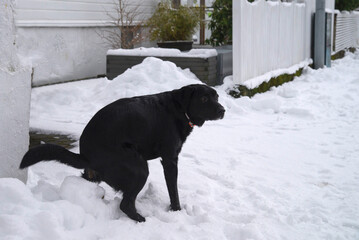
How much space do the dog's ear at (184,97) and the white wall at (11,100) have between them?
1077mm

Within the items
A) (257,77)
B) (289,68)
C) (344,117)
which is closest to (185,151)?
(344,117)

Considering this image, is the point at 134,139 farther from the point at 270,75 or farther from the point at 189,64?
the point at 270,75

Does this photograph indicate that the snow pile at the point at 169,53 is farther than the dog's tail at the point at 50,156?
Yes

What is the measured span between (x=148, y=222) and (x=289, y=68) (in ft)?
28.6

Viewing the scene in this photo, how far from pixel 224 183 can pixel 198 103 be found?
106 centimetres

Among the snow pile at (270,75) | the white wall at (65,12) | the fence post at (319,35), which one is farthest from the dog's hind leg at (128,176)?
the fence post at (319,35)

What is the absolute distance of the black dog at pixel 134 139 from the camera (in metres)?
2.92

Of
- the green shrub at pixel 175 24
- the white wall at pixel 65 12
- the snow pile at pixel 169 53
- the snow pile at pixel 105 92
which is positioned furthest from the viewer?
the green shrub at pixel 175 24

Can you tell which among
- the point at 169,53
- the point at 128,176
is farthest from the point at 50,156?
the point at 169,53

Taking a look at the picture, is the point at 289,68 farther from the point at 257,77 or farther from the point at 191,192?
the point at 191,192

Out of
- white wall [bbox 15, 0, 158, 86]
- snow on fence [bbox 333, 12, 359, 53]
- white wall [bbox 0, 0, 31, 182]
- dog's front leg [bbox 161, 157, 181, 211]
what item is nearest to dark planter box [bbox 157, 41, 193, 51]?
white wall [bbox 15, 0, 158, 86]

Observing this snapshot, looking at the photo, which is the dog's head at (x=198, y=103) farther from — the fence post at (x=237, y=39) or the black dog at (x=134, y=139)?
the fence post at (x=237, y=39)

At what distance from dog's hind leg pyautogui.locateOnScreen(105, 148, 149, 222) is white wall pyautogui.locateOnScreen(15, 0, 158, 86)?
6455mm

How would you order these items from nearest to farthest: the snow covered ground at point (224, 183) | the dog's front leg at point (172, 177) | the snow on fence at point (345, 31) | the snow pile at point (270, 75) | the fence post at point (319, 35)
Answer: the snow covered ground at point (224, 183) → the dog's front leg at point (172, 177) → the snow pile at point (270, 75) → the fence post at point (319, 35) → the snow on fence at point (345, 31)
